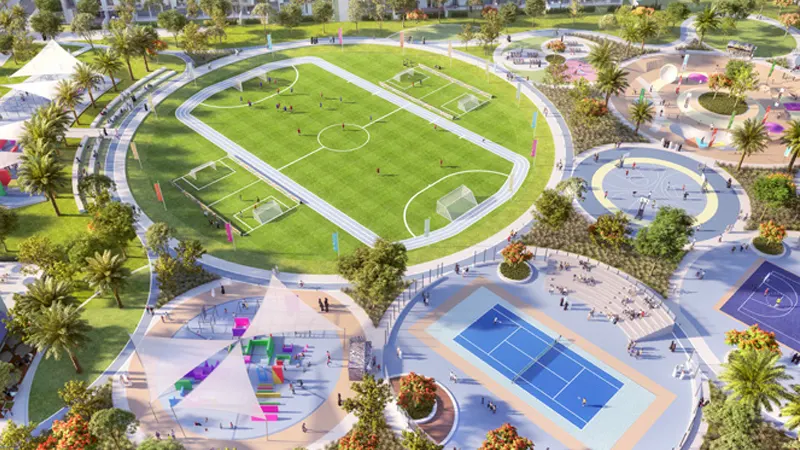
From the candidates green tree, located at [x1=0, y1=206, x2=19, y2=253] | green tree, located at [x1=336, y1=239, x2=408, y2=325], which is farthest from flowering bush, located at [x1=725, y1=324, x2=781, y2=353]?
green tree, located at [x1=0, y1=206, x2=19, y2=253]

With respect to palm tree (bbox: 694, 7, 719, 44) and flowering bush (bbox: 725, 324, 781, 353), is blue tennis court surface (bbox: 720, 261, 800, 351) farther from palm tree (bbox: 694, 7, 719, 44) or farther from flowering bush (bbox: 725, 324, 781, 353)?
palm tree (bbox: 694, 7, 719, 44)

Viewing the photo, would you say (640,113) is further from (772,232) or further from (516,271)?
(516,271)

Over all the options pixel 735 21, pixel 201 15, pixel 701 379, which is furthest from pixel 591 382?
pixel 201 15

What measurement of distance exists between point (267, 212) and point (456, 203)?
88.2 ft

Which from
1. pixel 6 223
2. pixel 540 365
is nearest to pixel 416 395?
pixel 540 365

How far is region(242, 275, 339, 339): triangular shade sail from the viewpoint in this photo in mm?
64812

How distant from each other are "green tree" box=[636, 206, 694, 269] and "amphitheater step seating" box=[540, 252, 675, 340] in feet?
16.2

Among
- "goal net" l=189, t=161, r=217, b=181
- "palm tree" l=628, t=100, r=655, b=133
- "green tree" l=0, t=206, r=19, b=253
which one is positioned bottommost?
"green tree" l=0, t=206, r=19, b=253

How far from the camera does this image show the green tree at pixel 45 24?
127 m

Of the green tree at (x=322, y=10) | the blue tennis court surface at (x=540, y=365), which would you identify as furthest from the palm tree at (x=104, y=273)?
the green tree at (x=322, y=10)

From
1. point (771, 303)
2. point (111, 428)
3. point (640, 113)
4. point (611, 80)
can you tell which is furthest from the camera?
point (611, 80)

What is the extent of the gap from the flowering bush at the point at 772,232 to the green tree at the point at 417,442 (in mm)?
51976

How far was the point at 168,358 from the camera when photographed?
59906 millimetres

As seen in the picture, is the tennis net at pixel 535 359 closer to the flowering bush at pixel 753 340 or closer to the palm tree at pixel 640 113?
the flowering bush at pixel 753 340
